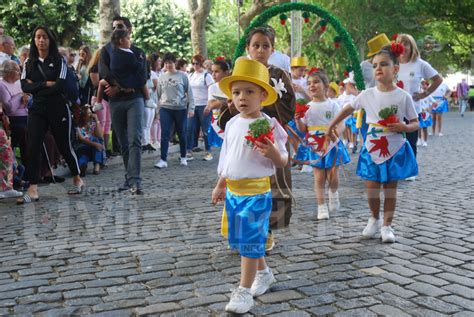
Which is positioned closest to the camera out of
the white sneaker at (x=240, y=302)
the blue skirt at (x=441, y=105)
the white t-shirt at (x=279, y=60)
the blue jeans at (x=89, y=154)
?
the white sneaker at (x=240, y=302)

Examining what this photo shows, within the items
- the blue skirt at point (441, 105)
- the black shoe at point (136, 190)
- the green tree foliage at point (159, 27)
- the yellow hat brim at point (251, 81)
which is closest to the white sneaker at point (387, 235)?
the yellow hat brim at point (251, 81)

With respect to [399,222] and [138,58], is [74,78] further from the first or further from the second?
[399,222]

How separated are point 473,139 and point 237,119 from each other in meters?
13.7

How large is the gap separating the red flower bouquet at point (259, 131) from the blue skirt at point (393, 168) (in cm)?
196

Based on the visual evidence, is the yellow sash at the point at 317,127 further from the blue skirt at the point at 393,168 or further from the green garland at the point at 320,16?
the blue skirt at the point at 393,168

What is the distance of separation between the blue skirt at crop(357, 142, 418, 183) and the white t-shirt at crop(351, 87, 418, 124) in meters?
0.30

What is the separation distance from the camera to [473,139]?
629 inches

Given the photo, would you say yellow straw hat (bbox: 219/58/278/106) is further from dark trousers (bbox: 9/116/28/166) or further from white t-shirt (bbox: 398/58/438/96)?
dark trousers (bbox: 9/116/28/166)

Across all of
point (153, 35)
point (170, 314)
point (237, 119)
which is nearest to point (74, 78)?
point (237, 119)

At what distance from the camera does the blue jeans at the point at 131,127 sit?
25.7 ft

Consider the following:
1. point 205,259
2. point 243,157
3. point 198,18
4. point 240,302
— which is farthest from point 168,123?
point 198,18

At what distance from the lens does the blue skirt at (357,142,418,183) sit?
521 cm

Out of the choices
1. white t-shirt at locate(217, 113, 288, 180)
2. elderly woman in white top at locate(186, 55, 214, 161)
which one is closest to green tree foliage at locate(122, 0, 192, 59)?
elderly woman in white top at locate(186, 55, 214, 161)

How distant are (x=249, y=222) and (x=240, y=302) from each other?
1.63 ft
